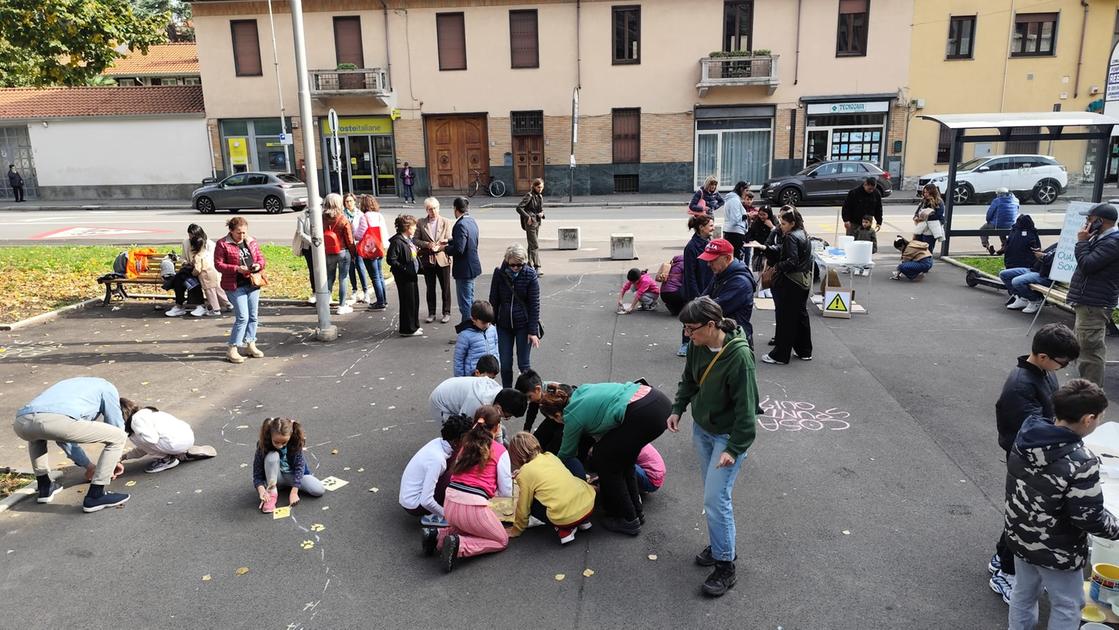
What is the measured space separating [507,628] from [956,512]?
11.3 ft

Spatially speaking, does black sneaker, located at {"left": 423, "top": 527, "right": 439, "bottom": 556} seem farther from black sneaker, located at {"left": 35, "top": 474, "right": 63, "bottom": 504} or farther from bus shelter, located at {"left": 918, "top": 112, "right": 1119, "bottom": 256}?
bus shelter, located at {"left": 918, "top": 112, "right": 1119, "bottom": 256}

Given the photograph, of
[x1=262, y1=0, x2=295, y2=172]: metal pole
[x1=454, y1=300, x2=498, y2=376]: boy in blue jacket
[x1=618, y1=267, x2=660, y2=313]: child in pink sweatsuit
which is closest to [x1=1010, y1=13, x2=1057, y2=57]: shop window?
[x1=618, y1=267, x2=660, y2=313]: child in pink sweatsuit

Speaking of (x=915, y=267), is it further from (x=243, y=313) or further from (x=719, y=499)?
(x=243, y=313)

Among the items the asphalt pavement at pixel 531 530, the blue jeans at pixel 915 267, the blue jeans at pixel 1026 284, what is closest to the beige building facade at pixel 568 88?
the blue jeans at pixel 915 267

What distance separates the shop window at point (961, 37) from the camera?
31.0m

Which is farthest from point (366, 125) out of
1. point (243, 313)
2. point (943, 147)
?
point (243, 313)

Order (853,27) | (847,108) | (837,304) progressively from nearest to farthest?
(837,304) < (853,27) < (847,108)

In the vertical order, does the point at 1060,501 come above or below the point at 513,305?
below

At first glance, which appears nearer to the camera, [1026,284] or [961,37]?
[1026,284]

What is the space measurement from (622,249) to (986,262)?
7.12 meters

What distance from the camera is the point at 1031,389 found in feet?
14.7

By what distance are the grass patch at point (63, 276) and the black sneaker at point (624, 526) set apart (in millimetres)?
9407

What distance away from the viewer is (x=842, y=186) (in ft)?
89.1

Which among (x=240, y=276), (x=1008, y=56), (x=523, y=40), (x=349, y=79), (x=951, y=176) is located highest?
(x=523, y=40)
